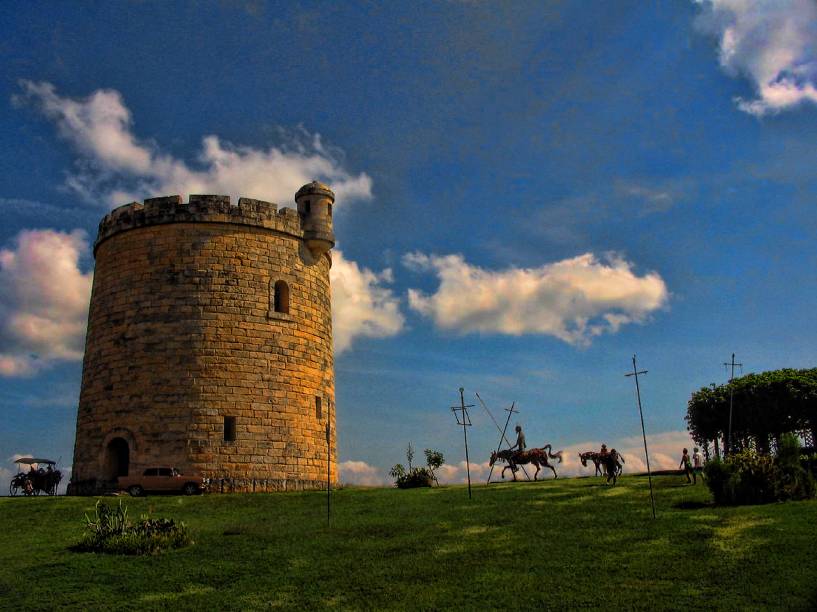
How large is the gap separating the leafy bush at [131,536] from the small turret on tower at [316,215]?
16.1 meters

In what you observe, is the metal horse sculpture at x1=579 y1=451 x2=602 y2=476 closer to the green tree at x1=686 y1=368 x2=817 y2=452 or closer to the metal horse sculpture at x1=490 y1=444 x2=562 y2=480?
the metal horse sculpture at x1=490 y1=444 x2=562 y2=480

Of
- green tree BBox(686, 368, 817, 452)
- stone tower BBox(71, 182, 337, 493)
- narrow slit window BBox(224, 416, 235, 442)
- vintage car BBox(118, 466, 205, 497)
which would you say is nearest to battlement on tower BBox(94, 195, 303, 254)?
stone tower BBox(71, 182, 337, 493)

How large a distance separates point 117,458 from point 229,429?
4.66 m

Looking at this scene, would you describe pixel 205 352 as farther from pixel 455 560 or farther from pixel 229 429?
pixel 455 560

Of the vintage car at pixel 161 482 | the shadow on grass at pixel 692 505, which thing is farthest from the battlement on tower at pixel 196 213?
the shadow on grass at pixel 692 505

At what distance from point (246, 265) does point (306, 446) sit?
24.6 feet

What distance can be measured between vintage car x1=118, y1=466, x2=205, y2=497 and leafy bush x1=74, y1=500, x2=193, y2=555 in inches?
320

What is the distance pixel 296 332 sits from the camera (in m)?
30.7

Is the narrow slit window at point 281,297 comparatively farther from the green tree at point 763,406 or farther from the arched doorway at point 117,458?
the green tree at point 763,406

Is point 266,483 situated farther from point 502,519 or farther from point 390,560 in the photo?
point 390,560

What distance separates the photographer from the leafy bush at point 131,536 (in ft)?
55.6

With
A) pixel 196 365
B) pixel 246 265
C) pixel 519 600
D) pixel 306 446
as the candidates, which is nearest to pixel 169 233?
pixel 246 265

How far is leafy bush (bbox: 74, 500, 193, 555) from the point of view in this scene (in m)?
17.0

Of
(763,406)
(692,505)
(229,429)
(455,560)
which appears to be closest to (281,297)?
(229,429)
